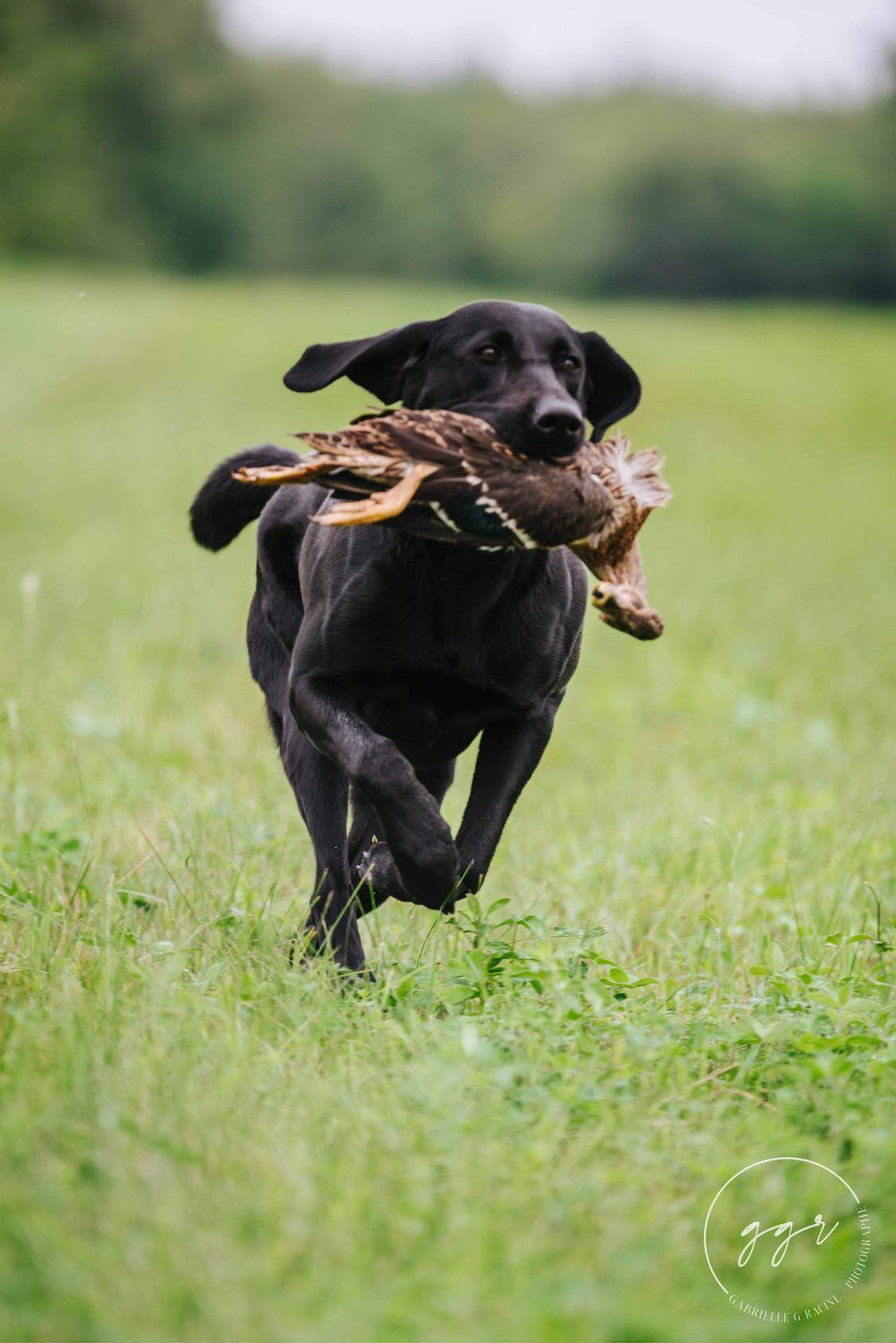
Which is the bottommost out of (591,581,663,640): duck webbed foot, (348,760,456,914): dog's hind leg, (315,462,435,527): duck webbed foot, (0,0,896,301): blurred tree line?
(0,0,896,301): blurred tree line

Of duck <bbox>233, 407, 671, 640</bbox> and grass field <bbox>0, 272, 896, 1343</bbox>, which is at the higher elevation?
duck <bbox>233, 407, 671, 640</bbox>

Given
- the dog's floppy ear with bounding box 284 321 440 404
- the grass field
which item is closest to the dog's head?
the dog's floppy ear with bounding box 284 321 440 404

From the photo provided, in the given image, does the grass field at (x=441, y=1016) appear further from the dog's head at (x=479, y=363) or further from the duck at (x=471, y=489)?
the dog's head at (x=479, y=363)

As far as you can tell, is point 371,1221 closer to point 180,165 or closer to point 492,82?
point 180,165

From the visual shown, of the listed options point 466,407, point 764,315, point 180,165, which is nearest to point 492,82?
point 180,165

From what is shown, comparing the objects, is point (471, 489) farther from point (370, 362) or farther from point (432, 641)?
point (370, 362)

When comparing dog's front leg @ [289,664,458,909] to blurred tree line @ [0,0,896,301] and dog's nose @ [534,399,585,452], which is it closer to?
dog's nose @ [534,399,585,452]

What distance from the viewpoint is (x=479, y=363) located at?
353cm

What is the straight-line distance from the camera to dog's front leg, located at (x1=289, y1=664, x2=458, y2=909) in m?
3.21

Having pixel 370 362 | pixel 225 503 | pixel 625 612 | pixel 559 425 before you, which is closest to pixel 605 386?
pixel 370 362

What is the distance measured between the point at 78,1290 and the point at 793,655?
7306mm

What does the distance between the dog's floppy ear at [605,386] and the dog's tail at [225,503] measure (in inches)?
37.5

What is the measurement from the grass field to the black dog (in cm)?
21

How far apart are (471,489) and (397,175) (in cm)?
6052
